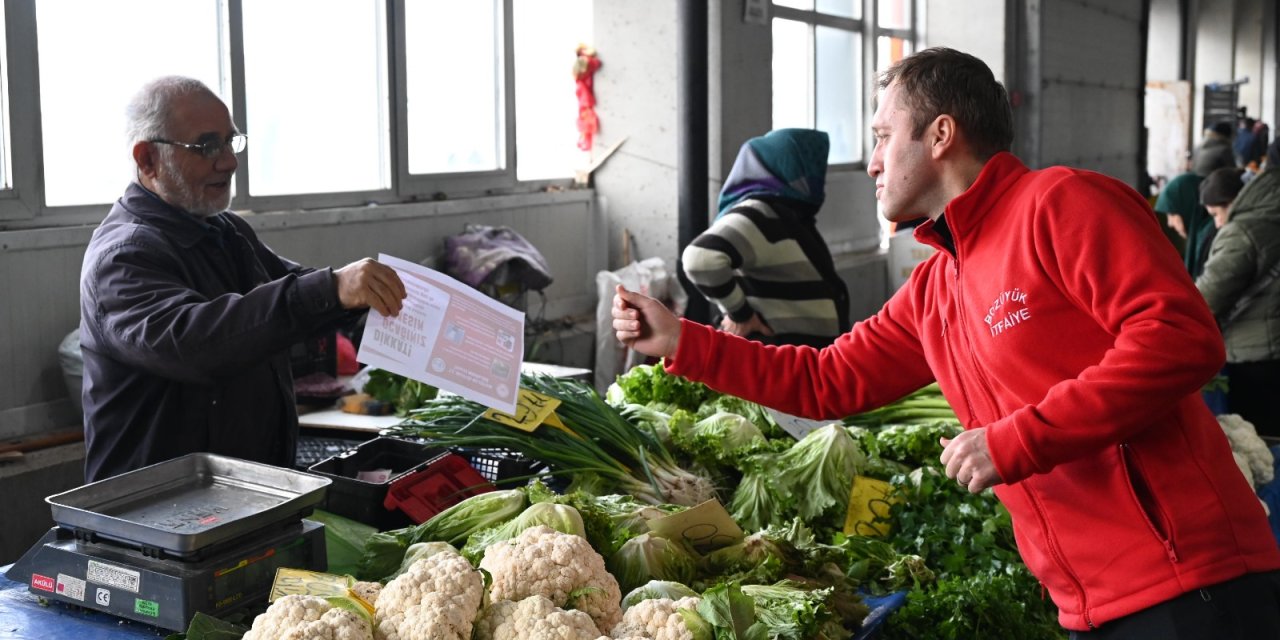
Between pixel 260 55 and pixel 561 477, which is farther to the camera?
pixel 260 55

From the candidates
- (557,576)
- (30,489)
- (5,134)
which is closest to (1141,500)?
(557,576)

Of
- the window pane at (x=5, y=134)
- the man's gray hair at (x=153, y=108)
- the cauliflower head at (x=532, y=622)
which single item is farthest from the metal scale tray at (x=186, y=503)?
the window pane at (x=5, y=134)

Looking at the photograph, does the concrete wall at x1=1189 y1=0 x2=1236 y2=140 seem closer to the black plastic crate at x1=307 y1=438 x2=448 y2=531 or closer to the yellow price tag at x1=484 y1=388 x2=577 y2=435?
the yellow price tag at x1=484 y1=388 x2=577 y2=435

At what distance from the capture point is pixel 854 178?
9.13 meters

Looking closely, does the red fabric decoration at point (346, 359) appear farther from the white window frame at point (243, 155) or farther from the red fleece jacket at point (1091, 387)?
the red fleece jacket at point (1091, 387)

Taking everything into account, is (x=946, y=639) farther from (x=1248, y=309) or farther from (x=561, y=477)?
(x=1248, y=309)

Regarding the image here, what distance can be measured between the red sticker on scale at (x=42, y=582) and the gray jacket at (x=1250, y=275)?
16.8 ft

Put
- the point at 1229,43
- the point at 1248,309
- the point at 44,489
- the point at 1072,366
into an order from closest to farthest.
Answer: the point at 1072,366, the point at 44,489, the point at 1248,309, the point at 1229,43

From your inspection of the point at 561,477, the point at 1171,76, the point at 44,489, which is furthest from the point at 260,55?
the point at 1171,76

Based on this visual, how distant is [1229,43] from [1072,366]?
68.0 ft

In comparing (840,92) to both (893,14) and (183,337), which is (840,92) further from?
(183,337)

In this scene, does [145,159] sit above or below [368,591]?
above

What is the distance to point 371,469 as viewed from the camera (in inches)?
110

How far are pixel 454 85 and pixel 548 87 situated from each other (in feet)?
2.67
